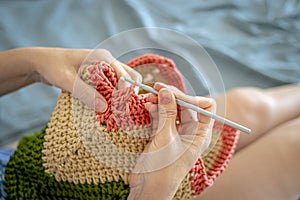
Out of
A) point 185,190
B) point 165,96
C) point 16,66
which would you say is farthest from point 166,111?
point 16,66

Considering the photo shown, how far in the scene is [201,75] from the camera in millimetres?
471

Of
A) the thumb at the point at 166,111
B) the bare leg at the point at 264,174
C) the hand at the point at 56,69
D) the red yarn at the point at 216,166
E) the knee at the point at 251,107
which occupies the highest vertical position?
the hand at the point at 56,69

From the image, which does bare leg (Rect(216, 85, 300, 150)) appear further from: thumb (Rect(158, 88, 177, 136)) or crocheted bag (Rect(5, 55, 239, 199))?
thumb (Rect(158, 88, 177, 136))

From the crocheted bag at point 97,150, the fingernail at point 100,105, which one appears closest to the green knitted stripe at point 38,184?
the crocheted bag at point 97,150

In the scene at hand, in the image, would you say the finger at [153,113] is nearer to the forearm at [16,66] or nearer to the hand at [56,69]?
the hand at [56,69]

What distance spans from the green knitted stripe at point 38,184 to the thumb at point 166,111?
4.0 inches

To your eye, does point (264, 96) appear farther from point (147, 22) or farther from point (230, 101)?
point (147, 22)

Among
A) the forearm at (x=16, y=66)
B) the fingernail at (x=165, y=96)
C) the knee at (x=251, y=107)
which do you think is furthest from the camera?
the knee at (x=251, y=107)

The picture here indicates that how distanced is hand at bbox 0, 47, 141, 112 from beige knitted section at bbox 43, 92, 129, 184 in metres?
0.03

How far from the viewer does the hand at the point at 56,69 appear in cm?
46

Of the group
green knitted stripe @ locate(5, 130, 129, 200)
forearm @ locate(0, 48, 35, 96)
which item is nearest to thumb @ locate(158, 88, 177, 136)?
green knitted stripe @ locate(5, 130, 129, 200)

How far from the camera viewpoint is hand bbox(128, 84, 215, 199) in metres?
0.44

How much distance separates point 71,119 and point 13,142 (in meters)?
0.33

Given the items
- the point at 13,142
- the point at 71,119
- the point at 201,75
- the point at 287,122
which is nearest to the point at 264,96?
the point at 287,122
